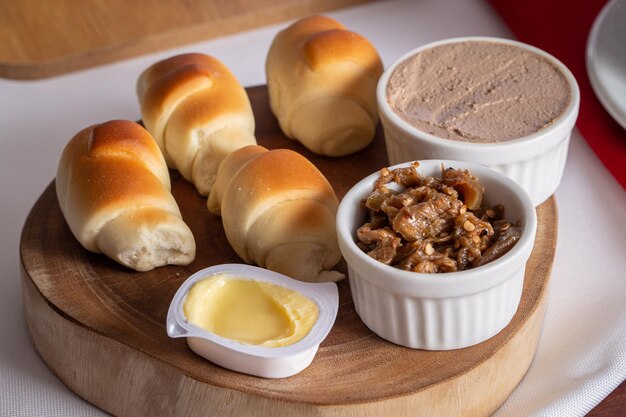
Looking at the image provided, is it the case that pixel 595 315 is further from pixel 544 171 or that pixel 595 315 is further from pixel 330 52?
pixel 330 52

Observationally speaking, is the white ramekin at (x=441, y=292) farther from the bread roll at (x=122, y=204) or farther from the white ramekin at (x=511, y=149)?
the bread roll at (x=122, y=204)

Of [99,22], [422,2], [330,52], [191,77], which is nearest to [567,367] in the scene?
[330,52]

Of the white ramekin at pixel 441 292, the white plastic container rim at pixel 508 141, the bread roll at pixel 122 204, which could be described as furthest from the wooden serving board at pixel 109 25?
the white ramekin at pixel 441 292

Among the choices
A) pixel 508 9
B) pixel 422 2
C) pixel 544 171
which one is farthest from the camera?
pixel 422 2

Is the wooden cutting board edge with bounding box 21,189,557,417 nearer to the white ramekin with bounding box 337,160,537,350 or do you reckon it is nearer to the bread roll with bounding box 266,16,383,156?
the white ramekin with bounding box 337,160,537,350

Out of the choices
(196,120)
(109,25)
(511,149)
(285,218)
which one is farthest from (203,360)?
(109,25)

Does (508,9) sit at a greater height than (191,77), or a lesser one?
lesser
